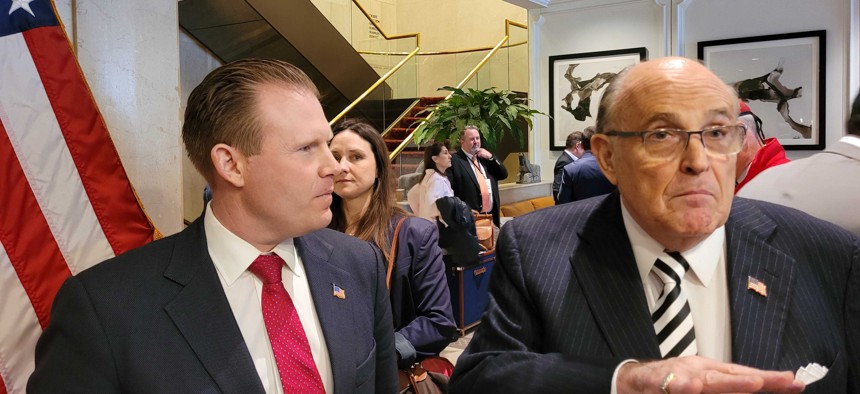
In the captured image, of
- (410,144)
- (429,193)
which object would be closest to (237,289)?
(429,193)

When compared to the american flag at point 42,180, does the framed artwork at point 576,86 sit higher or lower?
higher

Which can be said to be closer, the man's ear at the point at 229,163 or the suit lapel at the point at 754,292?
the suit lapel at the point at 754,292

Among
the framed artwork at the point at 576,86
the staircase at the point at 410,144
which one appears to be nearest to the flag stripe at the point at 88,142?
the staircase at the point at 410,144

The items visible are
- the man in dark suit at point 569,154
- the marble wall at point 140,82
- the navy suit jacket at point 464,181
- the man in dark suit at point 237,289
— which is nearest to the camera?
the man in dark suit at point 237,289

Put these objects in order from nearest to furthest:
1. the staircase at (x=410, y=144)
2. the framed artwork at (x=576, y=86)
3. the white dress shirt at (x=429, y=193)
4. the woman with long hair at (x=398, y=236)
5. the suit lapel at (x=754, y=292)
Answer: the suit lapel at (x=754, y=292) < the woman with long hair at (x=398, y=236) < the white dress shirt at (x=429, y=193) < the framed artwork at (x=576, y=86) < the staircase at (x=410, y=144)

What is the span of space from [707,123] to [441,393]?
1439mm

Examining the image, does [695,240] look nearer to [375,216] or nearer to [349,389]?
[349,389]

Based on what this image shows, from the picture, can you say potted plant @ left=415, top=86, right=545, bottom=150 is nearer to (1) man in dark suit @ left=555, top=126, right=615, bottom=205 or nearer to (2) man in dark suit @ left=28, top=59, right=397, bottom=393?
(1) man in dark suit @ left=555, top=126, right=615, bottom=205

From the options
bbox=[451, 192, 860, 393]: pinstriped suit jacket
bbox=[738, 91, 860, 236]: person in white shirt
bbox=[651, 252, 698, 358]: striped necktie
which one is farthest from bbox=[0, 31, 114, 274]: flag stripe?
bbox=[738, 91, 860, 236]: person in white shirt

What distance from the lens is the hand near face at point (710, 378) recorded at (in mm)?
899

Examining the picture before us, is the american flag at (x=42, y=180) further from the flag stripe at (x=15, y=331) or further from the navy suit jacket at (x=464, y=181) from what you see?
the navy suit jacket at (x=464, y=181)

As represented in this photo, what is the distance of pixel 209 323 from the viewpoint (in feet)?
4.44

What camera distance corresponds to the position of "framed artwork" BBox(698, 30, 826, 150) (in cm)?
833

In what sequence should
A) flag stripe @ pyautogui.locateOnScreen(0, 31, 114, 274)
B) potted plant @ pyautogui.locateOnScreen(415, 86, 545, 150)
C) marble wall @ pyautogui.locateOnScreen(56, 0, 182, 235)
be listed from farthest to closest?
potted plant @ pyautogui.locateOnScreen(415, 86, 545, 150)
marble wall @ pyautogui.locateOnScreen(56, 0, 182, 235)
flag stripe @ pyautogui.locateOnScreen(0, 31, 114, 274)
